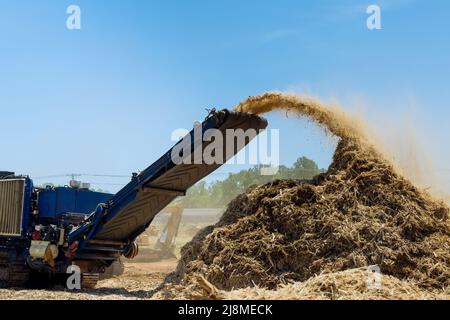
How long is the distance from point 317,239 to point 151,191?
3.98 m

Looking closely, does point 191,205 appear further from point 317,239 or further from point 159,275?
point 317,239

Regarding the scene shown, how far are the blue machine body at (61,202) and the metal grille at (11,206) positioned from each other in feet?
1.48

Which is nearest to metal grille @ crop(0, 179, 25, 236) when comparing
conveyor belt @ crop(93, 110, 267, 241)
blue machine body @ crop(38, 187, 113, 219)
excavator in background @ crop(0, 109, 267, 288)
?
excavator in background @ crop(0, 109, 267, 288)

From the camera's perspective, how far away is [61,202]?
517 inches

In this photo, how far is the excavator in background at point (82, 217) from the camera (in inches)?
439

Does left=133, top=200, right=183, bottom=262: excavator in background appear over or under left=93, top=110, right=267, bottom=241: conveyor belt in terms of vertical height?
under

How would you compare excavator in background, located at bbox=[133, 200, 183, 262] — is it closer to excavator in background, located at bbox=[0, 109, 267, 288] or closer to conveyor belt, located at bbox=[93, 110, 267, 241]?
excavator in background, located at bbox=[0, 109, 267, 288]

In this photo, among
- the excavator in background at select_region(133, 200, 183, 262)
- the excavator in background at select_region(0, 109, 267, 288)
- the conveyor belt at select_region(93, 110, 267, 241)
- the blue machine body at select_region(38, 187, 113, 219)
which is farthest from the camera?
the excavator in background at select_region(133, 200, 183, 262)

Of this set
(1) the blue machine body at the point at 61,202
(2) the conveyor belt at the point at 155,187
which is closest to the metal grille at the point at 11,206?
(1) the blue machine body at the point at 61,202

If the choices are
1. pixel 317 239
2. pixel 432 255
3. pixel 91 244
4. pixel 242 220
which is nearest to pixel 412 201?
pixel 432 255

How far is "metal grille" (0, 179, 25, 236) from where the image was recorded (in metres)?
12.8

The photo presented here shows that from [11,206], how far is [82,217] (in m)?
1.56

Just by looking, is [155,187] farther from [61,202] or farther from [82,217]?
[61,202]
